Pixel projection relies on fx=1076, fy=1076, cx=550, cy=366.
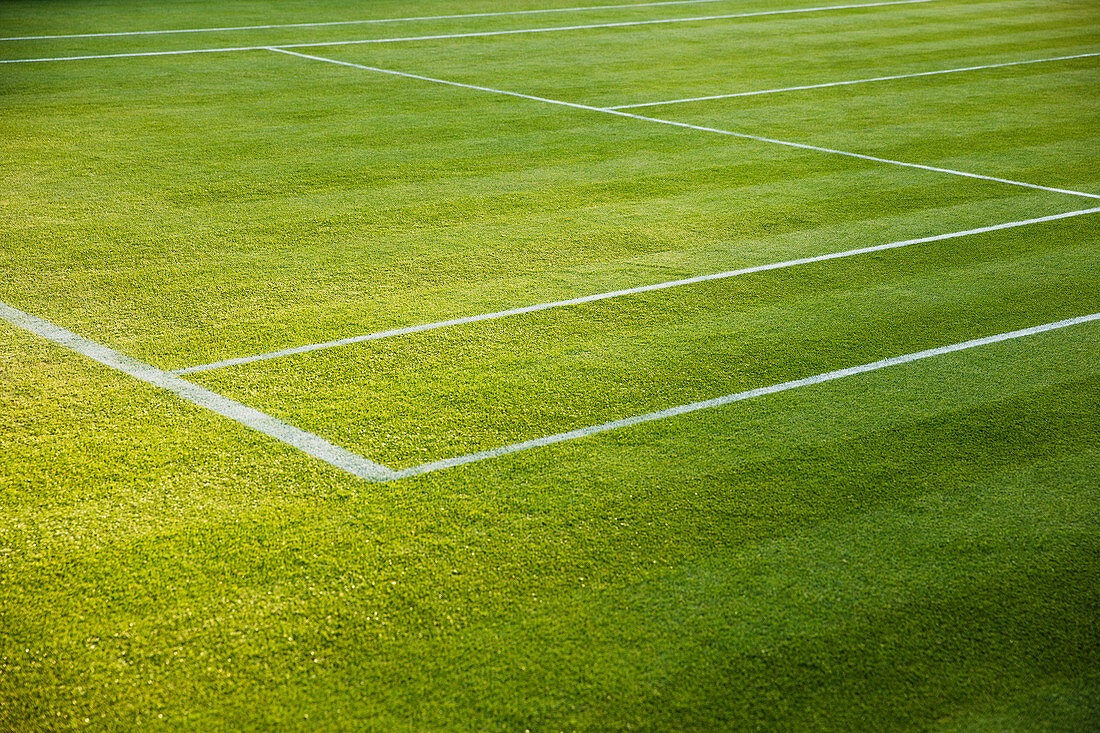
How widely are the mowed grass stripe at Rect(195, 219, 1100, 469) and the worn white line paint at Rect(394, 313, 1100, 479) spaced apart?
0.21ft

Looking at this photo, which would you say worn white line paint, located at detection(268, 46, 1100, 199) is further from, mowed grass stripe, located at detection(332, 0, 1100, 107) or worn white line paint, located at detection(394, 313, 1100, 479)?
worn white line paint, located at detection(394, 313, 1100, 479)

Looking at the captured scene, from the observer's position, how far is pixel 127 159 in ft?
35.0

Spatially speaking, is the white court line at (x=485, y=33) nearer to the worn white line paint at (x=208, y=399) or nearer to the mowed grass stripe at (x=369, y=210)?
the mowed grass stripe at (x=369, y=210)

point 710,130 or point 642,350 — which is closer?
point 642,350

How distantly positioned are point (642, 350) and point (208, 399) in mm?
2517

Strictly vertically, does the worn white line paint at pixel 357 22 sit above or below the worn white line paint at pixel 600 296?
above

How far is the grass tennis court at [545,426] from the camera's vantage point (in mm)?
3832

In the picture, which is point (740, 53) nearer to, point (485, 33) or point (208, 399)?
point (485, 33)

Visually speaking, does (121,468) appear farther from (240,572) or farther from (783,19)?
(783,19)

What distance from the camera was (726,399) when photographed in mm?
5926

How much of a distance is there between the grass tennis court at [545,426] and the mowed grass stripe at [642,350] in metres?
0.03

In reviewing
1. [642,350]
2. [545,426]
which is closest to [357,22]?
[642,350]

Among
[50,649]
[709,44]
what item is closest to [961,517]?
[50,649]

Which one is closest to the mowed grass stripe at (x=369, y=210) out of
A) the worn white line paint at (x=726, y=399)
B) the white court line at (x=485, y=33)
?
the worn white line paint at (x=726, y=399)
